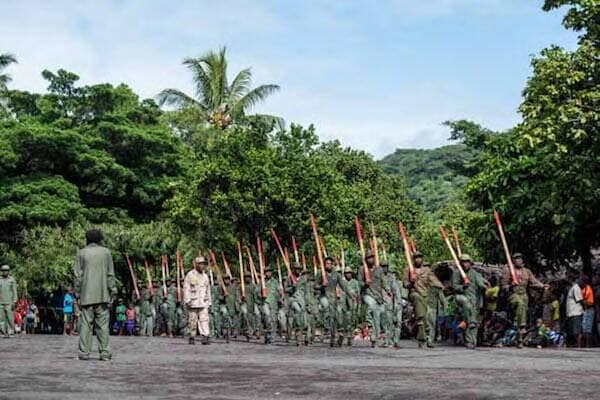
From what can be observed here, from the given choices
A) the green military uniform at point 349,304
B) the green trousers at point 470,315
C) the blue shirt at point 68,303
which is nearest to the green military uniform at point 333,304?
the green military uniform at point 349,304

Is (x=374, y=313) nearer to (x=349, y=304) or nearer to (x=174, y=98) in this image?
(x=349, y=304)

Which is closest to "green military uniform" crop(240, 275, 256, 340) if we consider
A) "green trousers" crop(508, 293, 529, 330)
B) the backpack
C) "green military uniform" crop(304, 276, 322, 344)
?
"green military uniform" crop(304, 276, 322, 344)

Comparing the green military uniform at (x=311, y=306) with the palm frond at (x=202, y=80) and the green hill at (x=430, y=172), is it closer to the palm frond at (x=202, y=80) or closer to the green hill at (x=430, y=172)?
the palm frond at (x=202, y=80)

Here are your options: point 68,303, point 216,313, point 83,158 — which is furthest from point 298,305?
point 83,158

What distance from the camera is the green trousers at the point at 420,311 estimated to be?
865 inches

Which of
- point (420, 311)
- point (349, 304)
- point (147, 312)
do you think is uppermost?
point (147, 312)

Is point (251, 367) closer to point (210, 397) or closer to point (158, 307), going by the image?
point (210, 397)

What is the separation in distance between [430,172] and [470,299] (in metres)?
80.0

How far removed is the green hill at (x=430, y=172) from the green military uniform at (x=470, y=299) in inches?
2068

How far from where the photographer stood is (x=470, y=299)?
843 inches

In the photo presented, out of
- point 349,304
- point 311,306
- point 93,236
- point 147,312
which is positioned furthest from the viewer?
point 147,312

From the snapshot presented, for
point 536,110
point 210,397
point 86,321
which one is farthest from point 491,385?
point 536,110

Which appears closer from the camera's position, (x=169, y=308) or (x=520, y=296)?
(x=520, y=296)

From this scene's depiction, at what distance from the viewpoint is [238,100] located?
49.7 metres
